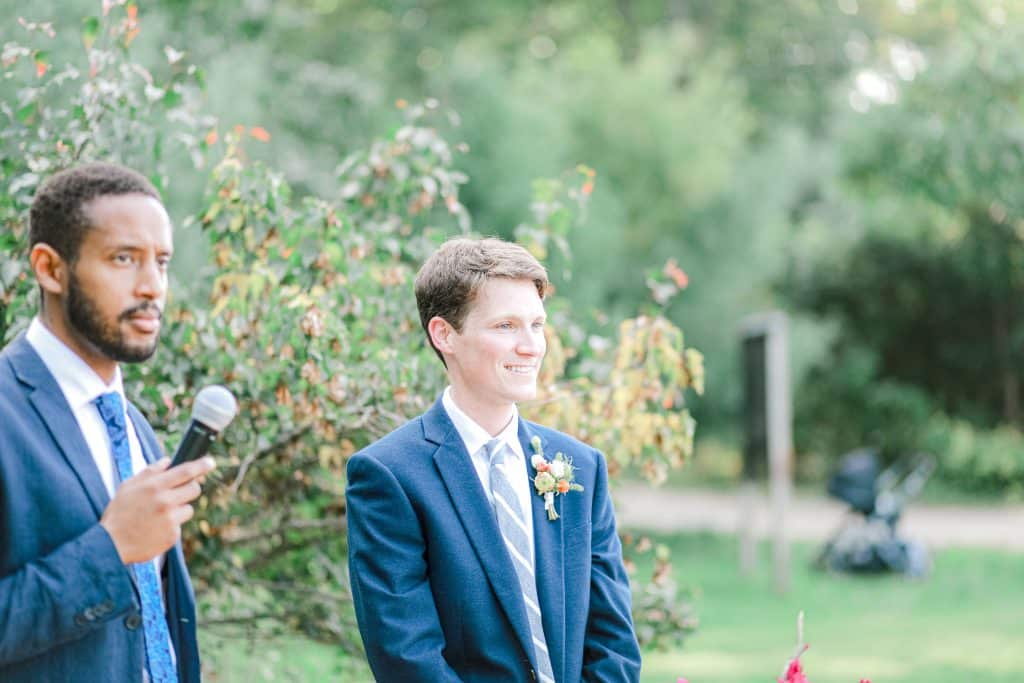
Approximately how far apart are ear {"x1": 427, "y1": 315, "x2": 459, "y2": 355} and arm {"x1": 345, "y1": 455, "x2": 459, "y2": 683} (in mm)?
279

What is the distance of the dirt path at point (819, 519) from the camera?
14828 millimetres

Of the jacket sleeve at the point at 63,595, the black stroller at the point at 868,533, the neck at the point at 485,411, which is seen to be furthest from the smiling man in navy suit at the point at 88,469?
the black stroller at the point at 868,533

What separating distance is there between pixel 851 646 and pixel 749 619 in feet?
4.13

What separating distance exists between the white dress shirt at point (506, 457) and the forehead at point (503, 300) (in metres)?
0.22

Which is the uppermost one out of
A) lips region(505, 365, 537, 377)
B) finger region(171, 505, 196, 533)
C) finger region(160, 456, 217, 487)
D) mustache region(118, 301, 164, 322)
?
lips region(505, 365, 537, 377)

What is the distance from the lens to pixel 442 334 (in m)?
2.73

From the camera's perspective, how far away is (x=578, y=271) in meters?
12.3

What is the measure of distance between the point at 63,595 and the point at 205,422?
0.34 meters

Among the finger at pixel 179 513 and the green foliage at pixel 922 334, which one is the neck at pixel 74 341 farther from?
the green foliage at pixel 922 334

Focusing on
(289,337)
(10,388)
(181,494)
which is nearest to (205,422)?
(181,494)

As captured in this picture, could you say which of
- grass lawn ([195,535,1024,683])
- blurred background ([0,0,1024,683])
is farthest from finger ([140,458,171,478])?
grass lawn ([195,535,1024,683])

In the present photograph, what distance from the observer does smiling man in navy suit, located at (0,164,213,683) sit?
2.02 meters

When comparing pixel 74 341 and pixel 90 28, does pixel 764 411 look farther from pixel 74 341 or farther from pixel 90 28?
pixel 74 341

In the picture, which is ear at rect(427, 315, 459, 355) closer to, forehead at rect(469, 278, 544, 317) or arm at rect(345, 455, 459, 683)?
forehead at rect(469, 278, 544, 317)
